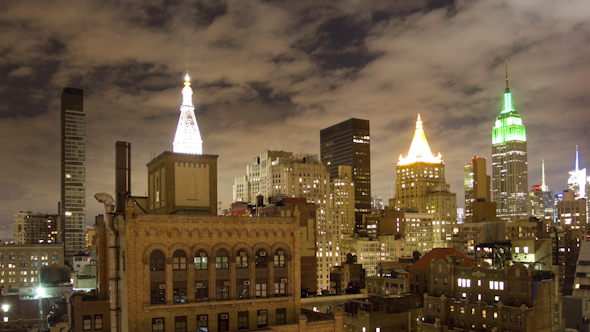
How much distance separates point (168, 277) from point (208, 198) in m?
10.2

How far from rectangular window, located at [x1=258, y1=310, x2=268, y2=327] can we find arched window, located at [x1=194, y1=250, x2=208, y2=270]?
6400 mm

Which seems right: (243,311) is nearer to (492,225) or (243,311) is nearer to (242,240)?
(242,240)

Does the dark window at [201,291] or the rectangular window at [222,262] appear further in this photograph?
the rectangular window at [222,262]

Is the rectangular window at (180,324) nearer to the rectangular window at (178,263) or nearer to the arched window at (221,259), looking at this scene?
the rectangular window at (178,263)

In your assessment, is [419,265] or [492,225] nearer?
[419,265]

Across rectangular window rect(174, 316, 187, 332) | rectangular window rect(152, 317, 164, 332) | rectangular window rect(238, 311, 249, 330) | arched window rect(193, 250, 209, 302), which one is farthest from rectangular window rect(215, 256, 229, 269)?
rectangular window rect(152, 317, 164, 332)

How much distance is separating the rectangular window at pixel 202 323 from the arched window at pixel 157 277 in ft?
11.0

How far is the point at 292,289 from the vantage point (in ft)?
147

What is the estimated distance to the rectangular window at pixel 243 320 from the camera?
42.5 m

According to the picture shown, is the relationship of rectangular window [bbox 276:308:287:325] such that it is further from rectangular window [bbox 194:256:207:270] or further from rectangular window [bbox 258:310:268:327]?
rectangular window [bbox 194:256:207:270]

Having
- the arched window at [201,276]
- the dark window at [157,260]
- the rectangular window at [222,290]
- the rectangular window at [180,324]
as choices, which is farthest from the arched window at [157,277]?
the rectangular window at [222,290]

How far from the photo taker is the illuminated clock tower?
11319cm

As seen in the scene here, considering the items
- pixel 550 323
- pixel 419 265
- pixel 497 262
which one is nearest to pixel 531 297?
pixel 550 323

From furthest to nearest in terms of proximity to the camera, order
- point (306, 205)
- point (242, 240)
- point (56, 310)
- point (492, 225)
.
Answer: point (492, 225) → point (306, 205) → point (56, 310) → point (242, 240)
